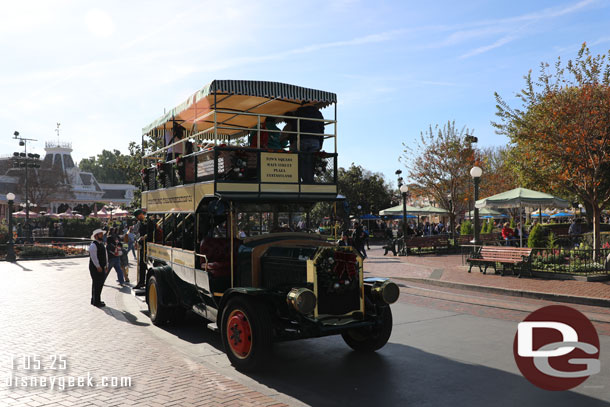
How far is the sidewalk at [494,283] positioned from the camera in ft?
34.7

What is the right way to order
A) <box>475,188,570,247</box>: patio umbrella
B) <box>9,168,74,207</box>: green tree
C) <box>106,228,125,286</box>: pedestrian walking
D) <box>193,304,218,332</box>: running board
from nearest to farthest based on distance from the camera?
<box>193,304,218,332</box>: running board → <box>106,228,125,286</box>: pedestrian walking → <box>475,188,570,247</box>: patio umbrella → <box>9,168,74,207</box>: green tree

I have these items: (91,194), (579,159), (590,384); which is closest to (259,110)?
(590,384)

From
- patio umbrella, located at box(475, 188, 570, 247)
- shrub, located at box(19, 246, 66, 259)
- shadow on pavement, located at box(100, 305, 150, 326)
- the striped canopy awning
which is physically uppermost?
the striped canopy awning

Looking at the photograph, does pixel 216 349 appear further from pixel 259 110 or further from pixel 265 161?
pixel 259 110

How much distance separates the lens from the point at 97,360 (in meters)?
6.28

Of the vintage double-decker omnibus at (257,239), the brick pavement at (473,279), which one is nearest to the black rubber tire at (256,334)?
the vintage double-decker omnibus at (257,239)

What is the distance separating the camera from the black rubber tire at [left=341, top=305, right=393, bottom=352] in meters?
6.47

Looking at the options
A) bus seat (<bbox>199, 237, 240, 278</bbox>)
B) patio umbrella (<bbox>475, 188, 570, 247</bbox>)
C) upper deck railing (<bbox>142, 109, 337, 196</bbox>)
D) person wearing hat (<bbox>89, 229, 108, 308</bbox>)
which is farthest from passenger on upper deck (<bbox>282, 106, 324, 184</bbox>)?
patio umbrella (<bbox>475, 188, 570, 247</bbox>)

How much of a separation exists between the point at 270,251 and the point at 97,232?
5.70 metres

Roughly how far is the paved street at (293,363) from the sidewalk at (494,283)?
33.5 inches

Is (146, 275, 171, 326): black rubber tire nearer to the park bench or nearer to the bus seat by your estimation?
the bus seat

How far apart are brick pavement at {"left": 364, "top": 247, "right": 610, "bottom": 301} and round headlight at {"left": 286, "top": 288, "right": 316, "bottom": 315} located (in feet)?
25.1

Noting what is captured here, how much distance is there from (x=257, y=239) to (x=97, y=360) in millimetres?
2694

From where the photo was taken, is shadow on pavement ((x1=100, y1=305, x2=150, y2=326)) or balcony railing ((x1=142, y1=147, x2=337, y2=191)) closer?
balcony railing ((x1=142, y1=147, x2=337, y2=191))
